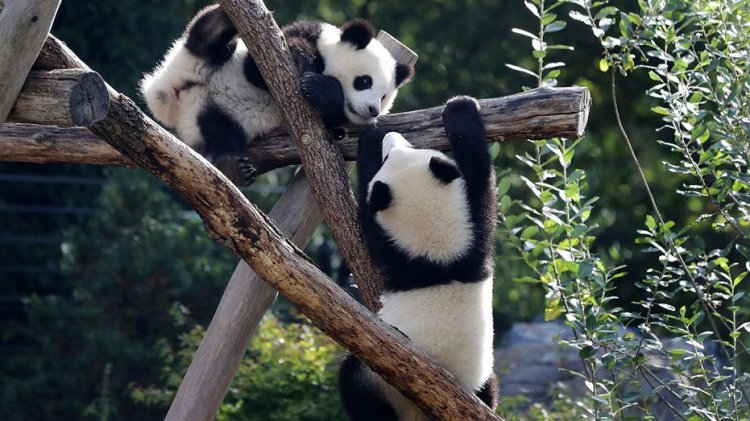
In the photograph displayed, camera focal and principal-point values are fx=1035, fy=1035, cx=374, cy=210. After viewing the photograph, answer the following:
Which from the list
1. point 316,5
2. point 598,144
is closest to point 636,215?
point 598,144

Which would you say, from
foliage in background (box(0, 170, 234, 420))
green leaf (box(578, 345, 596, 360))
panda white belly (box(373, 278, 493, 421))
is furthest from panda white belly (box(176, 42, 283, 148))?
foliage in background (box(0, 170, 234, 420))

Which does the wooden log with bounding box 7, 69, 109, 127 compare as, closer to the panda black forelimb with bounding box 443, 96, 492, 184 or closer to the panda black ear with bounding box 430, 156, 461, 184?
the panda black ear with bounding box 430, 156, 461, 184

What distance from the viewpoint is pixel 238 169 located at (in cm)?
408

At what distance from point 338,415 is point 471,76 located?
6295mm

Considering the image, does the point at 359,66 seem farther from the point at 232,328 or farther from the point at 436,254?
the point at 232,328

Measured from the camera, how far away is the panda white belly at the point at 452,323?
140 inches

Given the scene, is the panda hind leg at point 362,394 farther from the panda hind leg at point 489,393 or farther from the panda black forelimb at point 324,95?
the panda black forelimb at point 324,95

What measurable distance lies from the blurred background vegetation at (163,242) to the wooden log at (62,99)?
1985mm

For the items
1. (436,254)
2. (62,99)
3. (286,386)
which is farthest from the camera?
(286,386)

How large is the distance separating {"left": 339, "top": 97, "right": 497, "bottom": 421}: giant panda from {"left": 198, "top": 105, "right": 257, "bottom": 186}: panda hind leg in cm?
53

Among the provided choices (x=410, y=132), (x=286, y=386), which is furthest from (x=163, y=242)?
(x=410, y=132)

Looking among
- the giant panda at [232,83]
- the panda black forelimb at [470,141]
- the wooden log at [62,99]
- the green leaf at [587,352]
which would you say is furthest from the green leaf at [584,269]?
the wooden log at [62,99]

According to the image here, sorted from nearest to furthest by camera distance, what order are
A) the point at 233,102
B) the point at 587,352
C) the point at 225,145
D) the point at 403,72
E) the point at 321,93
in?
the point at 587,352
the point at 321,93
the point at 225,145
the point at 233,102
the point at 403,72

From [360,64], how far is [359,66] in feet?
0.03
